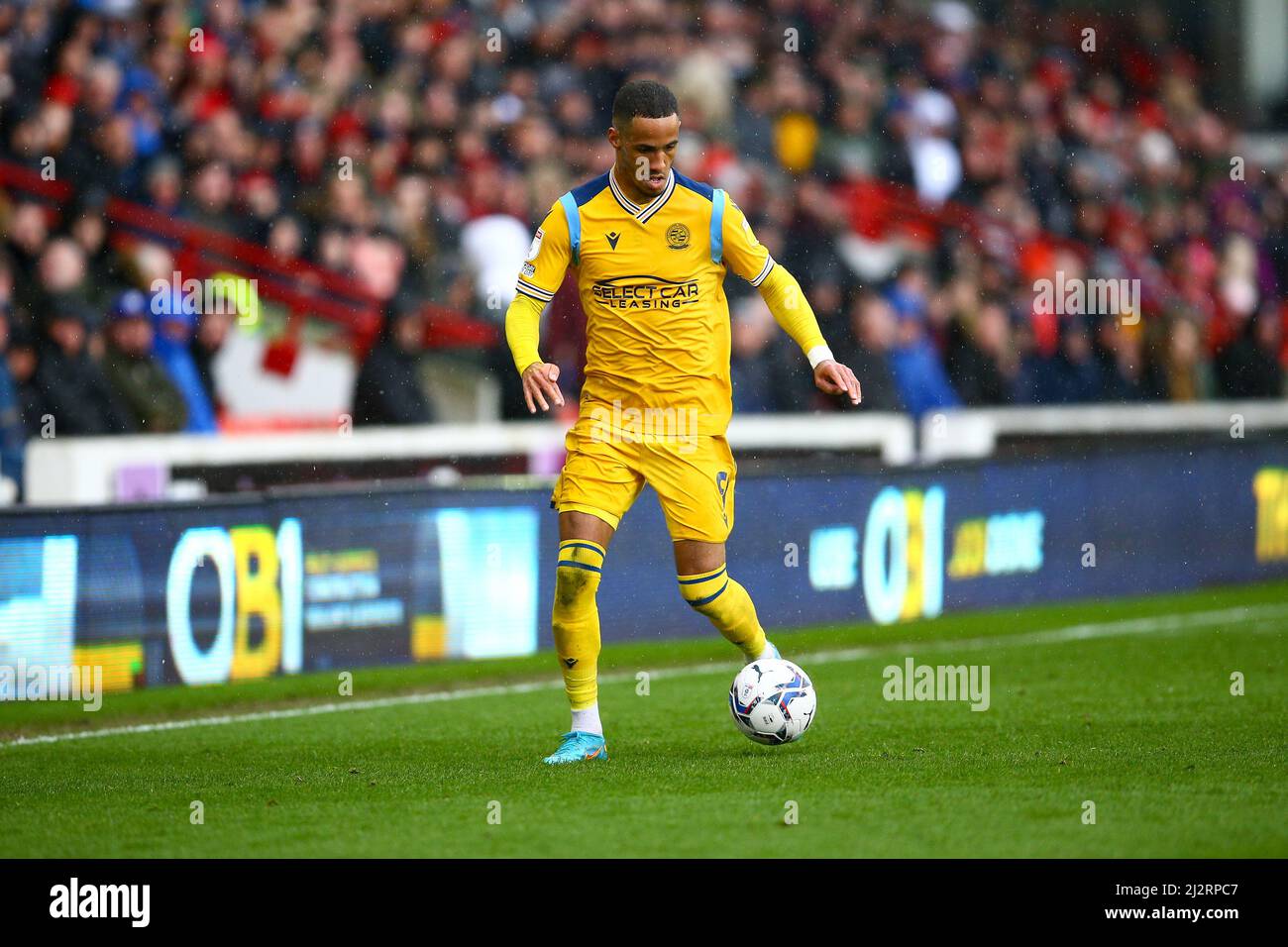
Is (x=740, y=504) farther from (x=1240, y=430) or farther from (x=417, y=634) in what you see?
(x=1240, y=430)

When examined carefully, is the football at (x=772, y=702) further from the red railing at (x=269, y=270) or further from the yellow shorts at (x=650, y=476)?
the red railing at (x=269, y=270)

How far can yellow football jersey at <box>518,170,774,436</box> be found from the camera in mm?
7281

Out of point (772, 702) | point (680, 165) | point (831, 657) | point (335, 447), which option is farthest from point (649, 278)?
point (680, 165)

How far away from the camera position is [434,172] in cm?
1380

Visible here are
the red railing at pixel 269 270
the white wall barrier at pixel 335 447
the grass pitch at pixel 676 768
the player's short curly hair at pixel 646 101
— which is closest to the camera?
the grass pitch at pixel 676 768

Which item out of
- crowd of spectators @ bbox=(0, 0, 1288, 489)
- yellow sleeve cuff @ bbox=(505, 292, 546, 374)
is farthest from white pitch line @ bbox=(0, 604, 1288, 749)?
crowd of spectators @ bbox=(0, 0, 1288, 489)

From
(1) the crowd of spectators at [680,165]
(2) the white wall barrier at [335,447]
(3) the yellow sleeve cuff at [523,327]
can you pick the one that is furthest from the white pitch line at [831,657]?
(1) the crowd of spectators at [680,165]

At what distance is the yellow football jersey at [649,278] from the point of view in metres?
7.28

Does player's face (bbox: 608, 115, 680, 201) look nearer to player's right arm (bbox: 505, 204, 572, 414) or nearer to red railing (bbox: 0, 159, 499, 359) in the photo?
player's right arm (bbox: 505, 204, 572, 414)

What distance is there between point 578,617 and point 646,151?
5.39 ft

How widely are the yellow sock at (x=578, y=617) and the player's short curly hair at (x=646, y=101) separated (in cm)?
148

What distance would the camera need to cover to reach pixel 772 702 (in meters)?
7.25
